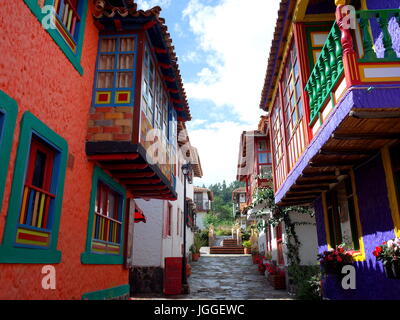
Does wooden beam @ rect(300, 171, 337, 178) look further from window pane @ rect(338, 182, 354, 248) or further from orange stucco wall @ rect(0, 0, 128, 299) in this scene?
orange stucco wall @ rect(0, 0, 128, 299)

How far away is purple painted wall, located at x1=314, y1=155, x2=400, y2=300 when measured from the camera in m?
5.43

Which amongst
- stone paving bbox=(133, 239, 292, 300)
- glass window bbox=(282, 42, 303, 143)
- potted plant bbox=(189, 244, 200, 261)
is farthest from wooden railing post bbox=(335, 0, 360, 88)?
potted plant bbox=(189, 244, 200, 261)

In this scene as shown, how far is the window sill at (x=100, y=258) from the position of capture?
6282 millimetres

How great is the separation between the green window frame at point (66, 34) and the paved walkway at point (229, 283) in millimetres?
8544

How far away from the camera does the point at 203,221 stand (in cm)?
4403

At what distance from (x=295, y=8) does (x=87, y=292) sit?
6915 mm

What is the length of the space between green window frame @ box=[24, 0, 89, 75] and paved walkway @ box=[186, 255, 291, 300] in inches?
336

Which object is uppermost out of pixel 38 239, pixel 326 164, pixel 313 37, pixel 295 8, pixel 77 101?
pixel 295 8

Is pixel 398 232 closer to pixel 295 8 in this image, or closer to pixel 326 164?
pixel 326 164

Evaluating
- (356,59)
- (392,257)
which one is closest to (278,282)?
(392,257)

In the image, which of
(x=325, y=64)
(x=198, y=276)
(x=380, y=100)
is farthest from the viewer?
(x=198, y=276)
